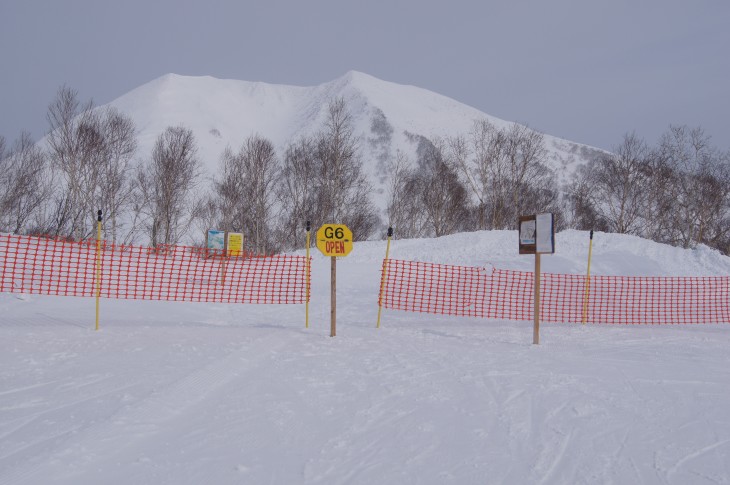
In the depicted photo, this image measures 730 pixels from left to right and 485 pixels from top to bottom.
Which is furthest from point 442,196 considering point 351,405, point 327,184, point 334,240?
point 351,405

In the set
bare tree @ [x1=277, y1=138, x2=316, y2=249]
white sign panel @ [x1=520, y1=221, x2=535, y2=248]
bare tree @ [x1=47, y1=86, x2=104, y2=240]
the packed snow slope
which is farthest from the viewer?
bare tree @ [x1=277, y1=138, x2=316, y2=249]

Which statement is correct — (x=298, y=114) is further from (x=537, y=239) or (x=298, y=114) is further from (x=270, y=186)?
(x=537, y=239)

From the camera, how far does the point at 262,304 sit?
11.6 metres

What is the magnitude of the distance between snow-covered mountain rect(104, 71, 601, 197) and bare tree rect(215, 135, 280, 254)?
3287 centimetres

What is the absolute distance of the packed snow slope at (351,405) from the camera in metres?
2.93

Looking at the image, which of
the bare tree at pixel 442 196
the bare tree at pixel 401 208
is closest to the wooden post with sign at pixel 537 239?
the bare tree at pixel 442 196

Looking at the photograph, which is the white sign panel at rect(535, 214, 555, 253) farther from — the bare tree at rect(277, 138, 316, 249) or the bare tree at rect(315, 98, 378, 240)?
the bare tree at rect(277, 138, 316, 249)

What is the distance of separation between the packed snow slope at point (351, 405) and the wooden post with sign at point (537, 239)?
588mm

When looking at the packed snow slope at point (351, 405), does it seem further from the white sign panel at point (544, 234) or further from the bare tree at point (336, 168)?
the bare tree at point (336, 168)

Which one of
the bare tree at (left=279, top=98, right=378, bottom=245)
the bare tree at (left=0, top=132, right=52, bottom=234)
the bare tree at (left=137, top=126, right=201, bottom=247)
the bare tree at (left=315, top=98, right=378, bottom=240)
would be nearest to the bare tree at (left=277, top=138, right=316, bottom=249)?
the bare tree at (left=279, top=98, right=378, bottom=245)

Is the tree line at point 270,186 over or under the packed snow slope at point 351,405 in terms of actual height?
over

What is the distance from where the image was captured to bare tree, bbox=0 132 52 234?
27.9 metres

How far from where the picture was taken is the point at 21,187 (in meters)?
28.6

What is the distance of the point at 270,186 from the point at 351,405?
110ft
